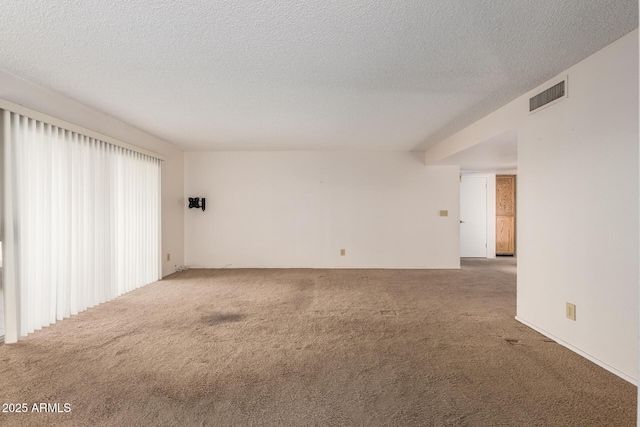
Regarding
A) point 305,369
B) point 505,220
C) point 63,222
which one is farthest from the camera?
point 505,220

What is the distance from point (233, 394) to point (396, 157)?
5.24 m

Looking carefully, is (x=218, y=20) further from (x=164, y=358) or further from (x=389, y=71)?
(x=164, y=358)

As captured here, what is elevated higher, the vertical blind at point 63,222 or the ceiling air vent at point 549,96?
the ceiling air vent at point 549,96

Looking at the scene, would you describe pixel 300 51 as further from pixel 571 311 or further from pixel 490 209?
pixel 490 209

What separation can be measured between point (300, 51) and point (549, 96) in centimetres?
227

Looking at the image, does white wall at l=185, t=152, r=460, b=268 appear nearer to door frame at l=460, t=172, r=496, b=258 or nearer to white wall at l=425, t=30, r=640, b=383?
door frame at l=460, t=172, r=496, b=258

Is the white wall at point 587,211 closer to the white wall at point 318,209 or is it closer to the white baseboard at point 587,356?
the white baseboard at point 587,356

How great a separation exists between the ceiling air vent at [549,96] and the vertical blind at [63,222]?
472 centimetres

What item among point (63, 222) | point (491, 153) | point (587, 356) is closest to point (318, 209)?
point (491, 153)

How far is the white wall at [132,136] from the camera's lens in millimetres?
2703

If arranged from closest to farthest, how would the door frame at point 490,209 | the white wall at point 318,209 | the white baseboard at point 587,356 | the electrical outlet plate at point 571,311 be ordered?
the white baseboard at point 587,356
the electrical outlet plate at point 571,311
the white wall at point 318,209
the door frame at point 490,209

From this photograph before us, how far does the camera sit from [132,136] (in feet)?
14.0

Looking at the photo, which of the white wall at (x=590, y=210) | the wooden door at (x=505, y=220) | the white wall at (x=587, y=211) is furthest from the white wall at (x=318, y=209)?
the white wall at (x=590, y=210)

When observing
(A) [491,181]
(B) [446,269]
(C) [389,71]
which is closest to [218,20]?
(C) [389,71]
